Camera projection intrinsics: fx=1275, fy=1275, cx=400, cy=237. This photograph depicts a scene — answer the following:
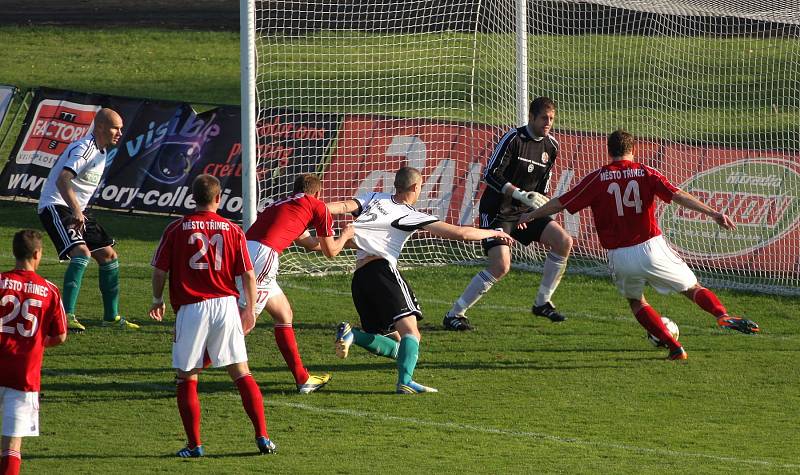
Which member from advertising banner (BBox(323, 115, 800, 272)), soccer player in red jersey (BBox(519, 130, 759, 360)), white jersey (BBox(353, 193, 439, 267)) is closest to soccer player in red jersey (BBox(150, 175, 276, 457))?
white jersey (BBox(353, 193, 439, 267))

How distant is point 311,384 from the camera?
31.9 feet

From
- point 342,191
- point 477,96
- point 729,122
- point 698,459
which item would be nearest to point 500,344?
point 698,459

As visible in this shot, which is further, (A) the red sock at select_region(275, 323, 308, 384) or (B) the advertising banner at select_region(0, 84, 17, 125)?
(B) the advertising banner at select_region(0, 84, 17, 125)

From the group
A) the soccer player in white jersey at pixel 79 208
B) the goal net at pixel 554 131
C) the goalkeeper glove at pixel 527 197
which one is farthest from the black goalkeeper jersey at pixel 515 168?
the soccer player in white jersey at pixel 79 208

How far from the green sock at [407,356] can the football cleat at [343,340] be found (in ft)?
1.29

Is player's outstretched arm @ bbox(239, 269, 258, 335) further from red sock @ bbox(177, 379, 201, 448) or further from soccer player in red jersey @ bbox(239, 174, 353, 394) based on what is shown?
soccer player in red jersey @ bbox(239, 174, 353, 394)

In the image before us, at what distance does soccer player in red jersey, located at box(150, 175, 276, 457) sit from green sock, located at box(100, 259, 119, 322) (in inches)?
149

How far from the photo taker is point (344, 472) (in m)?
7.74

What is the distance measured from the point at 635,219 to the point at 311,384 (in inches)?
115

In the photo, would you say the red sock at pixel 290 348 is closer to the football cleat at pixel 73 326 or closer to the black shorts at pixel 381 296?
the black shorts at pixel 381 296

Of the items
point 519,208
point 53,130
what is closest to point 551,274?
point 519,208

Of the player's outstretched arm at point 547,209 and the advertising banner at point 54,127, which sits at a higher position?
the player's outstretched arm at point 547,209

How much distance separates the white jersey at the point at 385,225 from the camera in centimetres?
959

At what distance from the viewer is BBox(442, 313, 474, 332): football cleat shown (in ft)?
39.3
